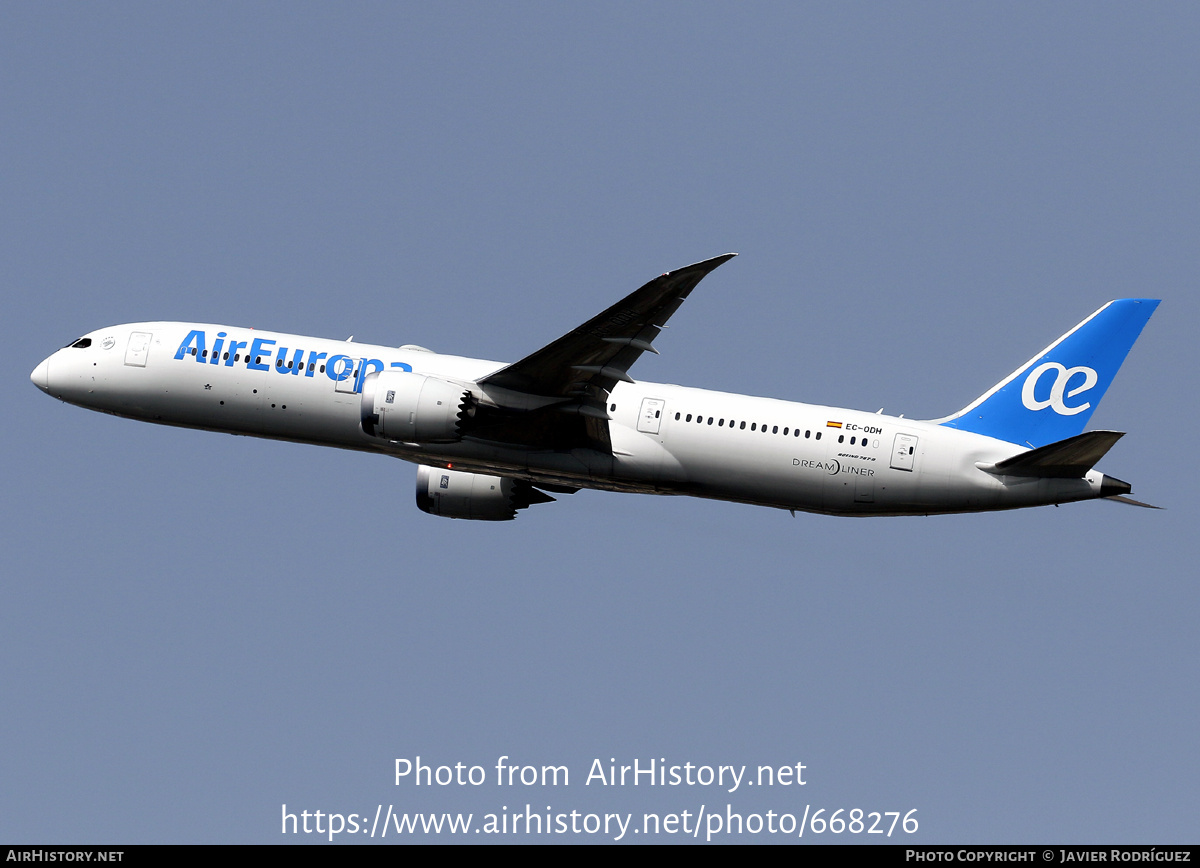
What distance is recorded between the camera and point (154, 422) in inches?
1567

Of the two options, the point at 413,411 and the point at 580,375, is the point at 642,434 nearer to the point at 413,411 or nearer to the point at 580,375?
the point at 580,375

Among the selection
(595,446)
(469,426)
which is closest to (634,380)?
(595,446)

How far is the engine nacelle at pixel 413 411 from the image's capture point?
116 ft

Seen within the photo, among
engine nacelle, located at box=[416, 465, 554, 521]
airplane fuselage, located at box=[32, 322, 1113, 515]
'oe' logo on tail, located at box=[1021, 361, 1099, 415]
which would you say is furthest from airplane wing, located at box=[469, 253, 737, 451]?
'oe' logo on tail, located at box=[1021, 361, 1099, 415]

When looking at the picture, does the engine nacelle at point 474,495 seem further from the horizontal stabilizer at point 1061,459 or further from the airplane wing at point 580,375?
the horizontal stabilizer at point 1061,459

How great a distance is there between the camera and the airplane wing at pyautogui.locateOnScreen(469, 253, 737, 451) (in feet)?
109

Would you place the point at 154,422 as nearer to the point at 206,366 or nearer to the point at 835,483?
the point at 206,366

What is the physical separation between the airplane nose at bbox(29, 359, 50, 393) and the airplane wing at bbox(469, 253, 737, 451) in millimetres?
13873

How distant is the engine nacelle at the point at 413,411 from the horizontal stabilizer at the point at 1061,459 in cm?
1428

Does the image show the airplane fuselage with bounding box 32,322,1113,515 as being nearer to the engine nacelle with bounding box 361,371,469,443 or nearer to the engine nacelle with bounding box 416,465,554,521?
the engine nacelle with bounding box 361,371,469,443

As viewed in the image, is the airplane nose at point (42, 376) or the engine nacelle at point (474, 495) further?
the engine nacelle at point (474, 495)

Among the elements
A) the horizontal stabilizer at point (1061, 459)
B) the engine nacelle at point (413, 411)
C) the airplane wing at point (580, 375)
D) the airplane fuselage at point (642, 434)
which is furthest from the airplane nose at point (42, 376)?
the horizontal stabilizer at point (1061, 459)

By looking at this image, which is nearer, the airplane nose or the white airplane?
the white airplane
